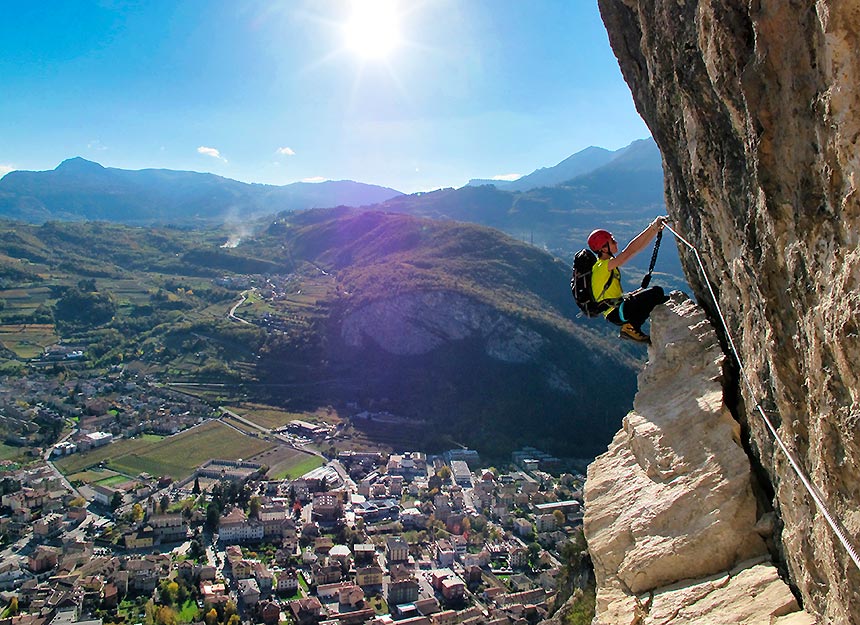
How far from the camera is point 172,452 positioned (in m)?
47.5

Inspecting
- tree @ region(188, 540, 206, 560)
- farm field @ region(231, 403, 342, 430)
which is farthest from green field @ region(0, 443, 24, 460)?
tree @ region(188, 540, 206, 560)

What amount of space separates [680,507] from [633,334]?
2.78 meters

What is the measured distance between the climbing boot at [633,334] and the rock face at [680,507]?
28 centimetres

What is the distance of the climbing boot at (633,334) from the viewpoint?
7450 mm

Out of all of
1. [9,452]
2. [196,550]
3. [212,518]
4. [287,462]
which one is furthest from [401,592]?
[9,452]

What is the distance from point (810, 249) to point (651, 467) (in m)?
3.38

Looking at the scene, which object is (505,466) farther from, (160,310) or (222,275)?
(222,275)

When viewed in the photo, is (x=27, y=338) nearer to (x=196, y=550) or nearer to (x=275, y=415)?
(x=275, y=415)

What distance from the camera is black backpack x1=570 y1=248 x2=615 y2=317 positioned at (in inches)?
280

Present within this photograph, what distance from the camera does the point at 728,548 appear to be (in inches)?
186

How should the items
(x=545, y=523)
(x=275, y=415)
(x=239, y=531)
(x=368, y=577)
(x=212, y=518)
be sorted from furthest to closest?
(x=275, y=415) < (x=545, y=523) < (x=212, y=518) < (x=239, y=531) < (x=368, y=577)

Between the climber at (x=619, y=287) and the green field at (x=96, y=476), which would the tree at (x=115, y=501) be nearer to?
the green field at (x=96, y=476)

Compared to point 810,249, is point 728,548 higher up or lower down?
lower down

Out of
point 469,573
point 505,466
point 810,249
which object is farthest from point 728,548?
point 505,466
